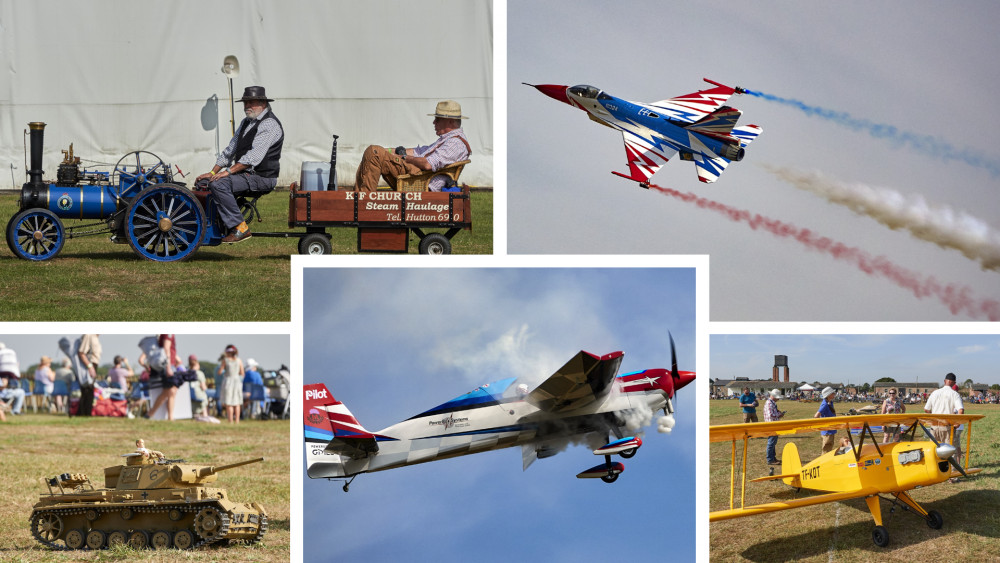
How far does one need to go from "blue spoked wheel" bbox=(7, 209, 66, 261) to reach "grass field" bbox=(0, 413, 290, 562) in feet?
10.9

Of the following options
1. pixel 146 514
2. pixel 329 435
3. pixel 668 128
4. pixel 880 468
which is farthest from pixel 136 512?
pixel 668 128

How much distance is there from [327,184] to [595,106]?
4.75 meters

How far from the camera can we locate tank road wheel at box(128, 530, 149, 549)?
14320 mm

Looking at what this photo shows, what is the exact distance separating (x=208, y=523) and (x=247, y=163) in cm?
537

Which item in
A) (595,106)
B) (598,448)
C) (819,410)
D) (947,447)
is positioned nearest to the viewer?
(598,448)

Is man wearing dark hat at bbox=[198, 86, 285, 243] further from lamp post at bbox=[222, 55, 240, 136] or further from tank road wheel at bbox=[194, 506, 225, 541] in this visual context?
lamp post at bbox=[222, 55, 240, 136]

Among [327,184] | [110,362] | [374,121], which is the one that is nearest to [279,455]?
[110,362]

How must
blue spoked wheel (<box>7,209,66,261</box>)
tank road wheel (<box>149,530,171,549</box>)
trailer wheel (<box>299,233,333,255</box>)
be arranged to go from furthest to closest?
trailer wheel (<box>299,233,333,255</box>) → blue spoked wheel (<box>7,209,66,261</box>) → tank road wheel (<box>149,530,171,549</box>)

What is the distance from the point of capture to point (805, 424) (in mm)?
14547

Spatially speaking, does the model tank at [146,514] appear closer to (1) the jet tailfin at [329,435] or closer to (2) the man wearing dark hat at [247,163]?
(1) the jet tailfin at [329,435]

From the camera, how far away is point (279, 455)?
19.5 m

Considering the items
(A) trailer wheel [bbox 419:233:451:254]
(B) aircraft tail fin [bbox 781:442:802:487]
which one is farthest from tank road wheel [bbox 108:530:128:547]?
(B) aircraft tail fin [bbox 781:442:802:487]

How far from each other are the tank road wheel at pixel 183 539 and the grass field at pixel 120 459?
0.17 metres

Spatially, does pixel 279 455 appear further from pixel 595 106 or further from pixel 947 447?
pixel 947 447
